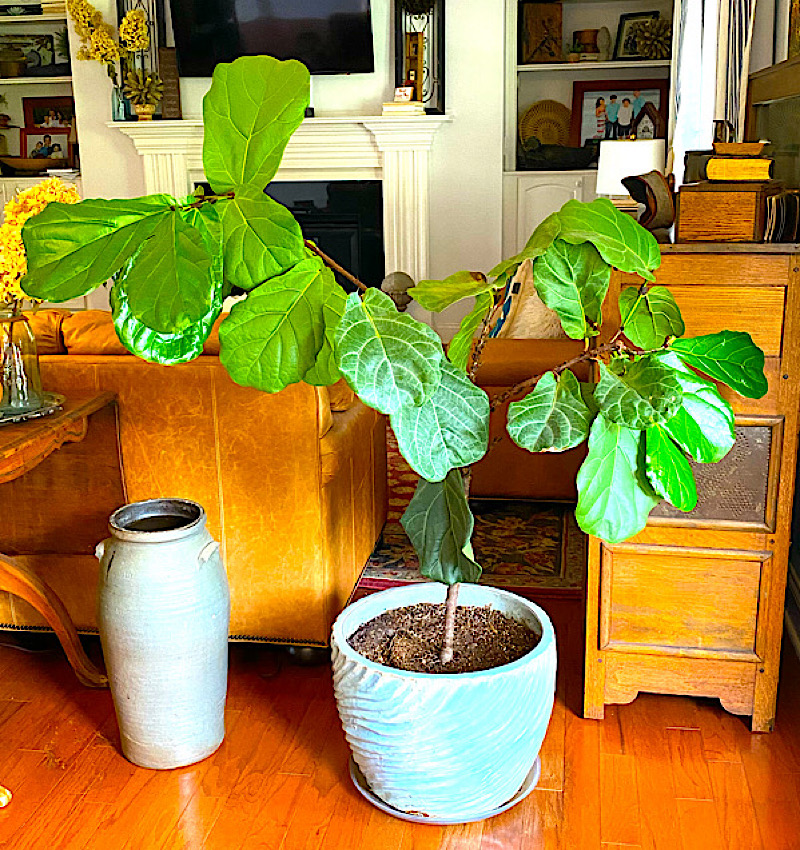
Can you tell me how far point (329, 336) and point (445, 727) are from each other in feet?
2.57

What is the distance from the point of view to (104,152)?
5828 millimetres

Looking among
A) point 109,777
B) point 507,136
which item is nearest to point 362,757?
point 109,777

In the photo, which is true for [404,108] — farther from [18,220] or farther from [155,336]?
[155,336]

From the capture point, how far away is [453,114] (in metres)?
5.44

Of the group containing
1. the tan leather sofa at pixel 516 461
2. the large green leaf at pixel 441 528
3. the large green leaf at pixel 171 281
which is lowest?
the tan leather sofa at pixel 516 461

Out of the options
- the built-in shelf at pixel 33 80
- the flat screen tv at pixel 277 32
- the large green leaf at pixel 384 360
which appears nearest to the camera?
the large green leaf at pixel 384 360

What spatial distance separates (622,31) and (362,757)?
16.1 ft

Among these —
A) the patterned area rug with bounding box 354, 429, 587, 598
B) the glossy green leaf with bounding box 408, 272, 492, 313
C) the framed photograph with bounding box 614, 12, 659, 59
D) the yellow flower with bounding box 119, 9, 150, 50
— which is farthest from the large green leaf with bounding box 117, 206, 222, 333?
the framed photograph with bounding box 614, 12, 659, 59

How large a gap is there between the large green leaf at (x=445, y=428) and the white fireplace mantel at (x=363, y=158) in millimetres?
4182

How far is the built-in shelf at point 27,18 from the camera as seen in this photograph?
19.5 ft

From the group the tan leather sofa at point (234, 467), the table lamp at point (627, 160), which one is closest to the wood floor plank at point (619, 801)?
the tan leather sofa at point (234, 467)

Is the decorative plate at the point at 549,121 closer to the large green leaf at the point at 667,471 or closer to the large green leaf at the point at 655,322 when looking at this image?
the large green leaf at the point at 655,322

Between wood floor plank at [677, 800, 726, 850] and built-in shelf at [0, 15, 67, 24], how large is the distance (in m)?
5.72

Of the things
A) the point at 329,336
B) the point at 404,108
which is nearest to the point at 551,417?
the point at 329,336
